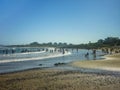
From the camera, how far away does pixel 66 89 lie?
674 inches

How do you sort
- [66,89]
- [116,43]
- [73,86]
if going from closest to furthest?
[66,89]
[73,86]
[116,43]

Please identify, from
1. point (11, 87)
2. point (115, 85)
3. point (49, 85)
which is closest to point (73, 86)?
point (49, 85)

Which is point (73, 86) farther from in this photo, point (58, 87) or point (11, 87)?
point (11, 87)

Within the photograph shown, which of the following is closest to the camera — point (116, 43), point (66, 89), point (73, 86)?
point (66, 89)

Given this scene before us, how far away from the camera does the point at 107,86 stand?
18047 millimetres

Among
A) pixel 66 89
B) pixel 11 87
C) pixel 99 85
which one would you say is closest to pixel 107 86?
pixel 99 85

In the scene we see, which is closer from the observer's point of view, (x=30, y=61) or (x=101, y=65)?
(x=101, y=65)

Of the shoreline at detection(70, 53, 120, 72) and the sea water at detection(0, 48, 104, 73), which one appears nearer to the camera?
the shoreline at detection(70, 53, 120, 72)

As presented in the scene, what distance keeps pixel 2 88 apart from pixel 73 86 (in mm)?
5504

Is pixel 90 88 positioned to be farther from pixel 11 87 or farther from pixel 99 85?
pixel 11 87

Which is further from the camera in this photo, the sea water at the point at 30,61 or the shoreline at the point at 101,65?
the sea water at the point at 30,61

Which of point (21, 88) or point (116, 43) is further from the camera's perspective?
point (116, 43)

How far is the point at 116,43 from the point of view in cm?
15388

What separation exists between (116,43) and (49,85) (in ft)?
461
